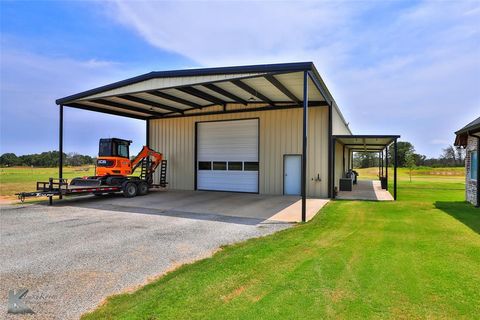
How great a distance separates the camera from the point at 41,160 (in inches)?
2689

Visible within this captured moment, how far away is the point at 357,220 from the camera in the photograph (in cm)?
841

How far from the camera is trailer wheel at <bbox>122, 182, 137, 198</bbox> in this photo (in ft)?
45.1

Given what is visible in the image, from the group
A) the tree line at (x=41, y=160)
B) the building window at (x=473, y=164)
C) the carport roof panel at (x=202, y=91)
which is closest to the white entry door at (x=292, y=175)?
the carport roof panel at (x=202, y=91)

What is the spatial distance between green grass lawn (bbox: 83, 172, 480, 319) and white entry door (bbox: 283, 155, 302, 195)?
7.60 meters

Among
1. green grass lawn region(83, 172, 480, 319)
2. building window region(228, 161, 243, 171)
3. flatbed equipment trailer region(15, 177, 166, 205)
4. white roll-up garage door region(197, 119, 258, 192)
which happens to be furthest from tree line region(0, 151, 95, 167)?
green grass lawn region(83, 172, 480, 319)

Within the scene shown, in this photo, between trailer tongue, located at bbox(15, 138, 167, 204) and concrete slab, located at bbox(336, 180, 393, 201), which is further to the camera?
Answer: concrete slab, located at bbox(336, 180, 393, 201)

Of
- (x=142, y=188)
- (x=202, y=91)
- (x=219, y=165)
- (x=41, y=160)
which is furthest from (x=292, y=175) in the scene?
(x=41, y=160)

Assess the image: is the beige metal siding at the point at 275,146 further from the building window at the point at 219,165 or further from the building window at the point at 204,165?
the building window at the point at 219,165

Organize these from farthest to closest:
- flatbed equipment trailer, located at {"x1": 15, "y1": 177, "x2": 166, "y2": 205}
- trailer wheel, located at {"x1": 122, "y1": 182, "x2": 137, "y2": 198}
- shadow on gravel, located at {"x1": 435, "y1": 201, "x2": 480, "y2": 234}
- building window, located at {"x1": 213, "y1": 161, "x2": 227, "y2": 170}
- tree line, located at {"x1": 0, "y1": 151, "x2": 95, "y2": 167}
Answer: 1. tree line, located at {"x1": 0, "y1": 151, "x2": 95, "y2": 167}
2. building window, located at {"x1": 213, "y1": 161, "x2": 227, "y2": 170}
3. trailer wheel, located at {"x1": 122, "y1": 182, "x2": 137, "y2": 198}
4. flatbed equipment trailer, located at {"x1": 15, "y1": 177, "x2": 166, "y2": 205}
5. shadow on gravel, located at {"x1": 435, "y1": 201, "x2": 480, "y2": 234}

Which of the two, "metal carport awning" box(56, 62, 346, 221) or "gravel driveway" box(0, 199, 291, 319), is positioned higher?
"metal carport awning" box(56, 62, 346, 221)

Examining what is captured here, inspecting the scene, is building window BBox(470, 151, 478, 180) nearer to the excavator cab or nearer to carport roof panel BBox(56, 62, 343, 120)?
carport roof panel BBox(56, 62, 343, 120)

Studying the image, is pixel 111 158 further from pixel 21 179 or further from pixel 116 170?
pixel 21 179

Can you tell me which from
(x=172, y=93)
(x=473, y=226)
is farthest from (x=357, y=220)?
(x=172, y=93)

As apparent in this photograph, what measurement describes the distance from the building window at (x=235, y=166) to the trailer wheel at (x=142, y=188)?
438 centimetres
